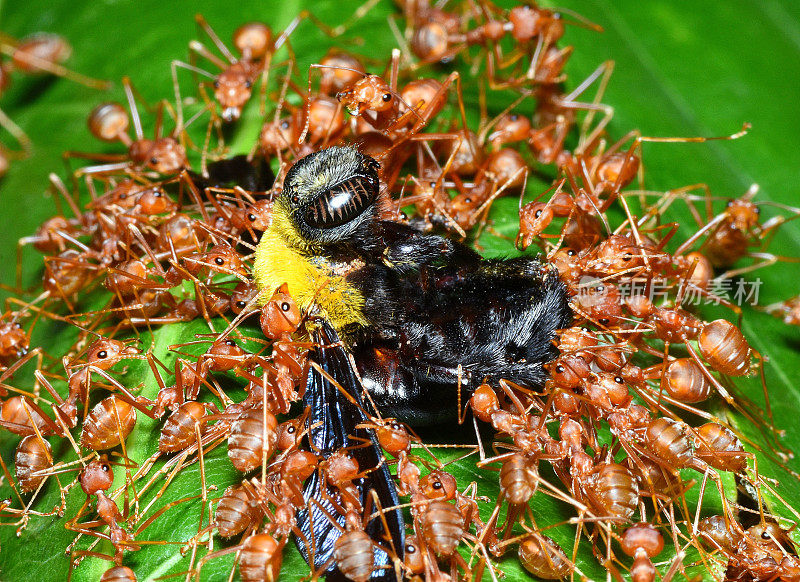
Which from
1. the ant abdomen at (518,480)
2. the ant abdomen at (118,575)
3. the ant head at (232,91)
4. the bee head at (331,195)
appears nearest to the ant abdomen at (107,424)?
the ant abdomen at (118,575)

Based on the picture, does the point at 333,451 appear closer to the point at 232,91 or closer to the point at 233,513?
the point at 233,513

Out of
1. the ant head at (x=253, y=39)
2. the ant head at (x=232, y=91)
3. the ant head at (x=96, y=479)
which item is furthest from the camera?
the ant head at (x=253, y=39)

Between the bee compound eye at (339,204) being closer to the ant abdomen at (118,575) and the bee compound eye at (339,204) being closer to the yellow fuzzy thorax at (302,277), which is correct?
the yellow fuzzy thorax at (302,277)

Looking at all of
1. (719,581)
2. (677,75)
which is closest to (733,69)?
(677,75)

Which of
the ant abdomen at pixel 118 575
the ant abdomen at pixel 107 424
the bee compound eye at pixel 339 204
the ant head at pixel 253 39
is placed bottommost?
the ant abdomen at pixel 118 575

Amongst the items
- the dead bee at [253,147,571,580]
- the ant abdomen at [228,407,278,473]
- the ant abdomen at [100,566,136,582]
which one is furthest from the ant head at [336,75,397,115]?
the ant abdomen at [100,566,136,582]

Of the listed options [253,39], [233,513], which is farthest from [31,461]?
[253,39]
